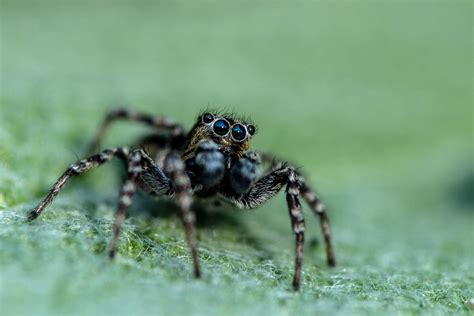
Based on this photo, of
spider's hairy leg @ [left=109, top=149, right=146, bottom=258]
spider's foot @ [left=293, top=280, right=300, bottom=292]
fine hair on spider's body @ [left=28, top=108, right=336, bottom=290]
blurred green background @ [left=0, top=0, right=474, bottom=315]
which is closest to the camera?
blurred green background @ [left=0, top=0, right=474, bottom=315]

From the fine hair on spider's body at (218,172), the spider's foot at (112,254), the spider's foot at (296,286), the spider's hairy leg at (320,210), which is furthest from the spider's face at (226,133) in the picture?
the spider's foot at (112,254)

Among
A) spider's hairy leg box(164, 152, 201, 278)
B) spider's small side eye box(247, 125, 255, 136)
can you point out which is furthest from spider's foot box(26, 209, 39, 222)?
spider's small side eye box(247, 125, 255, 136)

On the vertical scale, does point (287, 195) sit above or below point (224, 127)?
below

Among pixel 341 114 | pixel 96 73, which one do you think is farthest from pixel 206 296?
pixel 96 73

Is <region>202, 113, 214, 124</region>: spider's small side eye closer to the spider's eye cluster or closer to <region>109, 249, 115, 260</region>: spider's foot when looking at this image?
the spider's eye cluster

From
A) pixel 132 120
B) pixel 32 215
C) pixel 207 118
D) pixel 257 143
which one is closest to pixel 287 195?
pixel 207 118

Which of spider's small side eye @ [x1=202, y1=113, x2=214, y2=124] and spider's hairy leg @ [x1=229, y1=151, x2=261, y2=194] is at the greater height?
spider's small side eye @ [x1=202, y1=113, x2=214, y2=124]

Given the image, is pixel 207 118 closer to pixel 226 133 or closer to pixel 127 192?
pixel 226 133
